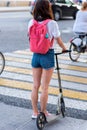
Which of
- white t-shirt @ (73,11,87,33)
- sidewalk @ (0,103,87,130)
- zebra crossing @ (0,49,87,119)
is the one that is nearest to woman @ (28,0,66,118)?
sidewalk @ (0,103,87,130)

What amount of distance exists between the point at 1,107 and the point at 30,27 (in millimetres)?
1761

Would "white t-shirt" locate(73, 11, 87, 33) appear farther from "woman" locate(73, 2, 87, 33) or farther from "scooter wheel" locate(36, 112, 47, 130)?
"scooter wheel" locate(36, 112, 47, 130)

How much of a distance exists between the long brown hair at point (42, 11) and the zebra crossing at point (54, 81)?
1.73 metres

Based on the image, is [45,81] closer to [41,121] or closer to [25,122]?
[41,121]

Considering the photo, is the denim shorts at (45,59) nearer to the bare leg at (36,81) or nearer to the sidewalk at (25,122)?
the bare leg at (36,81)

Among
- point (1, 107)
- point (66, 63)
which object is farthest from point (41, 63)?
point (66, 63)

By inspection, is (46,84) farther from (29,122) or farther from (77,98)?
(77,98)

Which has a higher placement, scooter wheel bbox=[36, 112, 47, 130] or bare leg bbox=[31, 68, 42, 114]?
bare leg bbox=[31, 68, 42, 114]

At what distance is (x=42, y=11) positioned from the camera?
4.97 m

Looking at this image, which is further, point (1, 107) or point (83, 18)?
point (83, 18)

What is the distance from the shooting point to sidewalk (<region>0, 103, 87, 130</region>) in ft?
17.7

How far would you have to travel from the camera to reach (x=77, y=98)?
6.65 meters

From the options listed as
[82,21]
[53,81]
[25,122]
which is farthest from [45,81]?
[82,21]

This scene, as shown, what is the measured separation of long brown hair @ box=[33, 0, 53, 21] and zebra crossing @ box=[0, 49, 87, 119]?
5.67 ft
